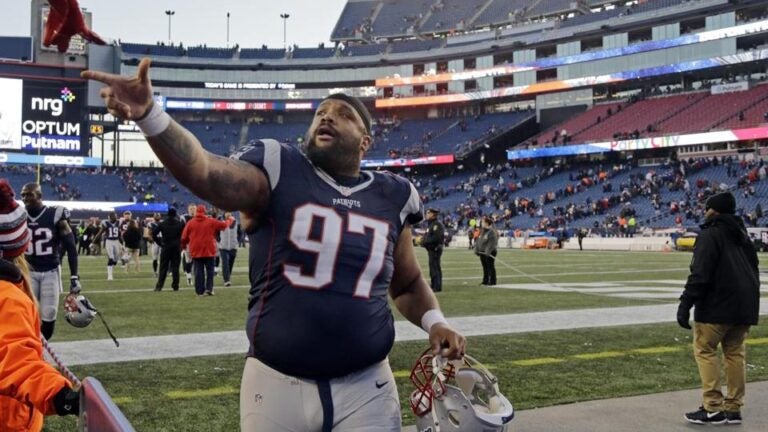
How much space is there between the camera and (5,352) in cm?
277

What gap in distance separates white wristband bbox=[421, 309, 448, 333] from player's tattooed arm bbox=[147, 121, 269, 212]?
0.92 m

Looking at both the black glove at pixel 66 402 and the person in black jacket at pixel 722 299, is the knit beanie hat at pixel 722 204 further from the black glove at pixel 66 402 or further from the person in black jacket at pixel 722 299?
the black glove at pixel 66 402

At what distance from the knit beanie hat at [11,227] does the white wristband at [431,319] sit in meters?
2.52

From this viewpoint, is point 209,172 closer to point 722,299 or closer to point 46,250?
point 722,299

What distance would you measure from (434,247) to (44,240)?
9.56 m

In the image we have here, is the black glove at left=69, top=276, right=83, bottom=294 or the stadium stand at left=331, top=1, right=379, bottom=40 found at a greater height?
the stadium stand at left=331, top=1, right=379, bottom=40

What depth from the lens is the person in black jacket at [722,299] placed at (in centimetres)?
605

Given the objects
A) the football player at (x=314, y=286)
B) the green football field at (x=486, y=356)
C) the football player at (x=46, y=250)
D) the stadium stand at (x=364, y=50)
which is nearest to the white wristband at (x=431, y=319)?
the football player at (x=314, y=286)

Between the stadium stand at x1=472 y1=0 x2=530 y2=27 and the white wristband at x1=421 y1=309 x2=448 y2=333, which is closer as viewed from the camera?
the white wristband at x1=421 y1=309 x2=448 y2=333

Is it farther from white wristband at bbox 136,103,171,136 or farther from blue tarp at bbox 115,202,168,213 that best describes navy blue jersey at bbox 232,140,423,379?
blue tarp at bbox 115,202,168,213

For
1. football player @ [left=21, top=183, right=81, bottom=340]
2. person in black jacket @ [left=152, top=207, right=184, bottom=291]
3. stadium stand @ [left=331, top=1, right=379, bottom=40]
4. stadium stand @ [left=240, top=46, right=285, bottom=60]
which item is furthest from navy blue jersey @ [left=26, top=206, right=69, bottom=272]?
stadium stand @ [left=331, top=1, right=379, bottom=40]

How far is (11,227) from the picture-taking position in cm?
501

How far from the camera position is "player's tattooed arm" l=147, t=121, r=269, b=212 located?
7.70 ft

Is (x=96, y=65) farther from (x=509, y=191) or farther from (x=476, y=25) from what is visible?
(x=476, y=25)
